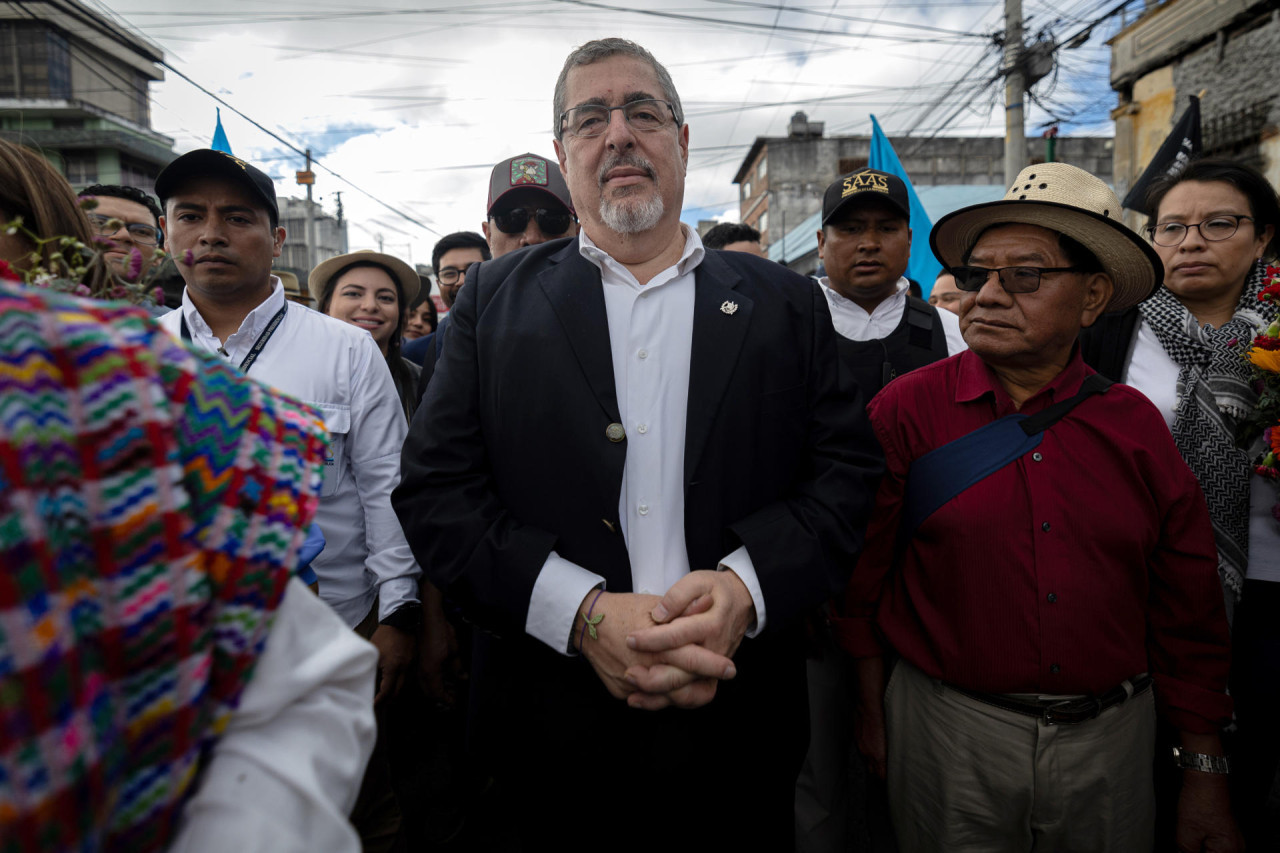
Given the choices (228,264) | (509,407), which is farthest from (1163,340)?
(228,264)

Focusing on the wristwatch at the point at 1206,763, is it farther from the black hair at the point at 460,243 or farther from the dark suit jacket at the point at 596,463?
the black hair at the point at 460,243

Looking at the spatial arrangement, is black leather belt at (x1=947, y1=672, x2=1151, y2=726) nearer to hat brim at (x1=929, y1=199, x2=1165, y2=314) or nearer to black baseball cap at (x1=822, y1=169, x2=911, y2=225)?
hat brim at (x1=929, y1=199, x2=1165, y2=314)

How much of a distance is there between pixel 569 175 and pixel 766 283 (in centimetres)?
70

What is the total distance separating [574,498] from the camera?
5.47 feet

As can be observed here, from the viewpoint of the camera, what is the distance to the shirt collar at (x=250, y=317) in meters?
2.22

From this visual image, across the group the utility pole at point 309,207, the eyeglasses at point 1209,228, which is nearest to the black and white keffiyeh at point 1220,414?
the eyeglasses at point 1209,228

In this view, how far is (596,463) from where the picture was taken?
164 centimetres

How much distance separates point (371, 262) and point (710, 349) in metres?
2.75

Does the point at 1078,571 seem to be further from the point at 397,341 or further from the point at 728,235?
the point at 728,235

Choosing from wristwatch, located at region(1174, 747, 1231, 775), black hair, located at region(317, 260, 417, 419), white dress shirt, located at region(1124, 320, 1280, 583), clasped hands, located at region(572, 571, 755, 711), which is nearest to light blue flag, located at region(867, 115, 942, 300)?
white dress shirt, located at region(1124, 320, 1280, 583)

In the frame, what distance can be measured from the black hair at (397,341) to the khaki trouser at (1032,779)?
2666mm

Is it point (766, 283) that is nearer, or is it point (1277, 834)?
point (766, 283)

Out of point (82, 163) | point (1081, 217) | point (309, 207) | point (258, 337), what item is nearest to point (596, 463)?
point (258, 337)

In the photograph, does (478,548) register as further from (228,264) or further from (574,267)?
(228,264)
